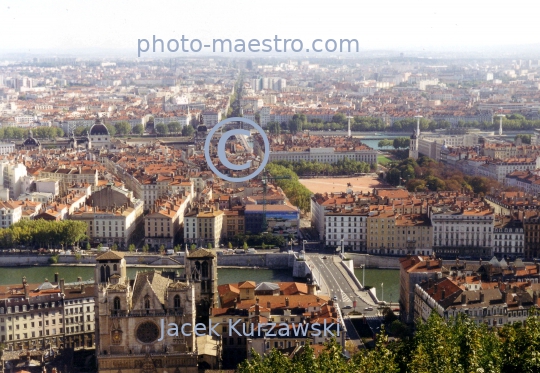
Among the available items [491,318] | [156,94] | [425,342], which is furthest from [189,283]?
[156,94]

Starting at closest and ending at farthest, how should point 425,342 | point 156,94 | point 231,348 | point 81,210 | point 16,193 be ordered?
1. point 425,342
2. point 231,348
3. point 81,210
4. point 16,193
5. point 156,94

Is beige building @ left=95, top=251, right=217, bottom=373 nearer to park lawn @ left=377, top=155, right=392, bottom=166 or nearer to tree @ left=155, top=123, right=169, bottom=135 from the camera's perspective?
park lawn @ left=377, top=155, right=392, bottom=166

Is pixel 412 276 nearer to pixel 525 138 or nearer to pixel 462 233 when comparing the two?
pixel 462 233

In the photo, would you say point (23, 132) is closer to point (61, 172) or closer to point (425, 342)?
point (61, 172)

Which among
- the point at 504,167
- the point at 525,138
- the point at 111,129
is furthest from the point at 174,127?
the point at 504,167

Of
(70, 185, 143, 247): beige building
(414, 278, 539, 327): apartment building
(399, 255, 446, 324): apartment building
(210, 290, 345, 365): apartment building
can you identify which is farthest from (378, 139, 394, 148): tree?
(210, 290, 345, 365): apartment building
